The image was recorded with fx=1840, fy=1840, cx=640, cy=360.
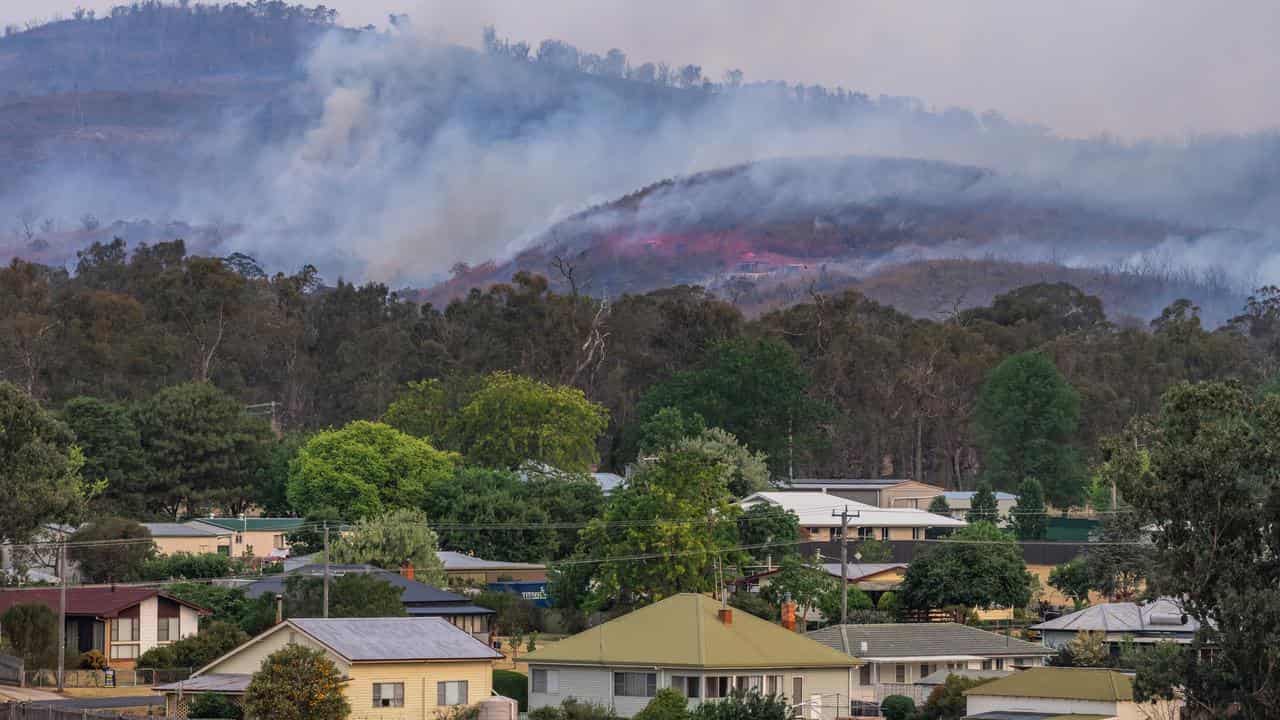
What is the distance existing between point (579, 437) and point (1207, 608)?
82927mm

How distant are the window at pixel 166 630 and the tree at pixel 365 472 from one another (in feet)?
106

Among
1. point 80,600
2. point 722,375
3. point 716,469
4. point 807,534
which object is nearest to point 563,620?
point 716,469

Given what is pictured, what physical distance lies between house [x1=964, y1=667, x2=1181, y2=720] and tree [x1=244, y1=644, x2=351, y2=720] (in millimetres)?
19207

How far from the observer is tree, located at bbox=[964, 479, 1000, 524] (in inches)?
4685

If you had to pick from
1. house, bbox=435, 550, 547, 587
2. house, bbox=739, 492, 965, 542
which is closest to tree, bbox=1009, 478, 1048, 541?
house, bbox=739, 492, 965, 542

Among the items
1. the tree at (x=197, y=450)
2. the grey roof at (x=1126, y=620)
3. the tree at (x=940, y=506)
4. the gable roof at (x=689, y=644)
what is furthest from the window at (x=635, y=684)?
the tree at (x=940, y=506)

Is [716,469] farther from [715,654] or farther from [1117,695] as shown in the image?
[1117,695]

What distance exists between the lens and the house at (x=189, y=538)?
99125 mm

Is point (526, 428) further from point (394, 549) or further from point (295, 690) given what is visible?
point (295, 690)

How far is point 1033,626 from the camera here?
3369 inches

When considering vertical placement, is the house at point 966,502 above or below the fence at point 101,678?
above

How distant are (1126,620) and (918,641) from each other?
11032 mm

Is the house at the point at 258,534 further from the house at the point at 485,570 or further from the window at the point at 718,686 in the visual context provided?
the window at the point at 718,686

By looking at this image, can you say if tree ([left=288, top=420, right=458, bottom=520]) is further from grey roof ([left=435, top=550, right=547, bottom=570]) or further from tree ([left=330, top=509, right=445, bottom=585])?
tree ([left=330, top=509, right=445, bottom=585])
